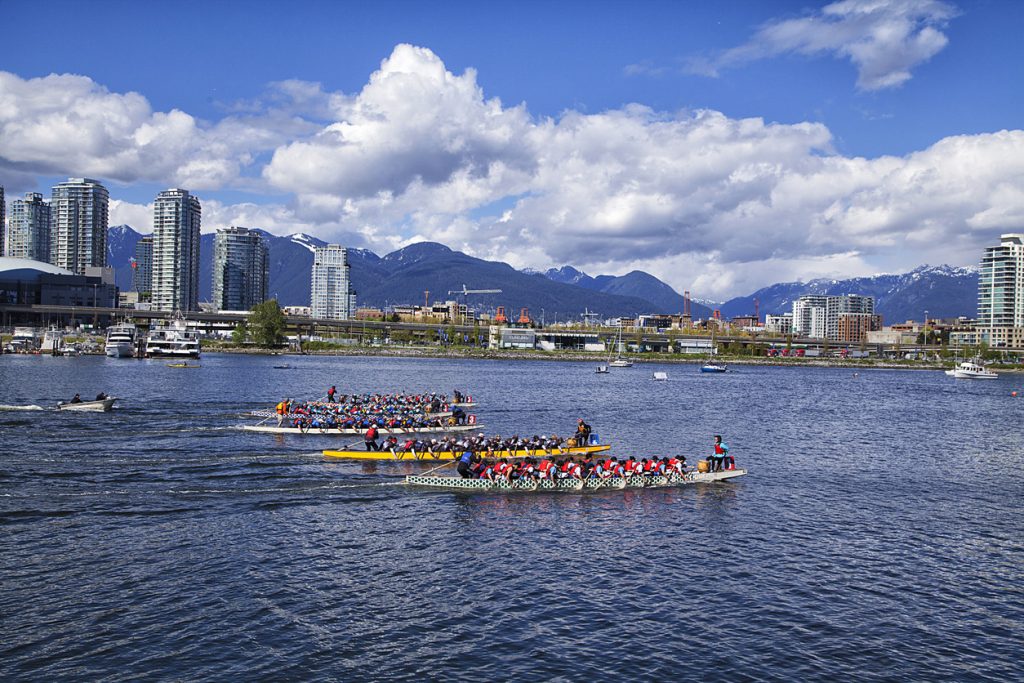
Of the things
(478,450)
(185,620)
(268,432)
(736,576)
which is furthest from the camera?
(268,432)

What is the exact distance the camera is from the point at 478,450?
40312 millimetres

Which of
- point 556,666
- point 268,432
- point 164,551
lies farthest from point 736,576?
point 268,432

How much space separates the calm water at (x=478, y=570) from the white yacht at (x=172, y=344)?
107 m

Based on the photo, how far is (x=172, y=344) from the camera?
156m

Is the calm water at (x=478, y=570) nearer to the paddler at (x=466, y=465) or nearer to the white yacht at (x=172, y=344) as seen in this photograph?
A: the paddler at (x=466, y=465)

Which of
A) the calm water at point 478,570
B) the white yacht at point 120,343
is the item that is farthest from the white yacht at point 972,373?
the white yacht at point 120,343

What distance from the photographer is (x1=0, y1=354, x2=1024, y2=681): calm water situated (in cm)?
1947

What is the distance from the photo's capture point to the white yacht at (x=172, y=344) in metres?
154

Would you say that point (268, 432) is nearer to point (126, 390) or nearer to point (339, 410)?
point (339, 410)

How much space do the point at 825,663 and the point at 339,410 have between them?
4227 cm

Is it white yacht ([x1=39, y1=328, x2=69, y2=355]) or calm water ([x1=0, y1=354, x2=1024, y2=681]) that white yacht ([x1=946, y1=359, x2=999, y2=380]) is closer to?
calm water ([x1=0, y1=354, x2=1024, y2=681])

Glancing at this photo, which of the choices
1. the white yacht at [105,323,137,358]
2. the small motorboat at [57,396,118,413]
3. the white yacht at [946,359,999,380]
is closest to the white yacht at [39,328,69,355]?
the white yacht at [105,323,137,358]

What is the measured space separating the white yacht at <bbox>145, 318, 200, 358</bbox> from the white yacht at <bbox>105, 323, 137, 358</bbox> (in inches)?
137

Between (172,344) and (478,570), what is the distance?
146m
